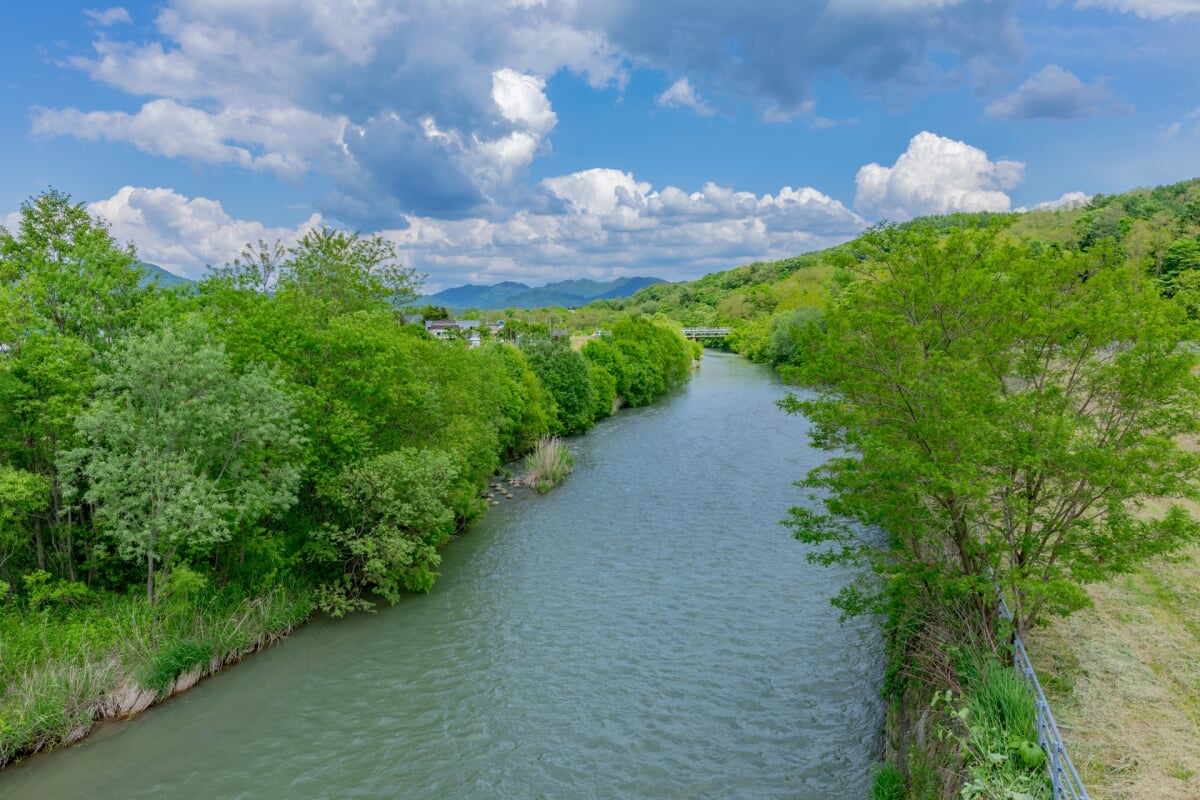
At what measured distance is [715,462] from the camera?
141 ft

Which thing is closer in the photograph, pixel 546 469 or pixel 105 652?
pixel 105 652

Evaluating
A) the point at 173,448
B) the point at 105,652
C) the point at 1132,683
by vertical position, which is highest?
the point at 173,448

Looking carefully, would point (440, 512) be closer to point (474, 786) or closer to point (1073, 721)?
point (474, 786)

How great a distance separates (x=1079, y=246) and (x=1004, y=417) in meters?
42.1

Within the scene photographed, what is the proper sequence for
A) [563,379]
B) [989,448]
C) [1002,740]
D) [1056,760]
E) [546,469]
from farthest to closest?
[563,379] → [546,469] → [989,448] → [1002,740] → [1056,760]

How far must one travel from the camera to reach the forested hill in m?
17.0

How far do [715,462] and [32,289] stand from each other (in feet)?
112

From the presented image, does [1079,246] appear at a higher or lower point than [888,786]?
higher

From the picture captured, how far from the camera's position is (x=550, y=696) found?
17.5 metres

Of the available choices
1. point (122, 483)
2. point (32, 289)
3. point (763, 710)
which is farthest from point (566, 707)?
point (32, 289)

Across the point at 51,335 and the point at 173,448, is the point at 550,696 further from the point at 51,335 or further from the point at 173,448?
the point at 51,335

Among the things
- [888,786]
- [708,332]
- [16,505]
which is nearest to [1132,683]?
[888,786]

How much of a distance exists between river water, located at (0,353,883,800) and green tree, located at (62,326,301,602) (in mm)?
4246

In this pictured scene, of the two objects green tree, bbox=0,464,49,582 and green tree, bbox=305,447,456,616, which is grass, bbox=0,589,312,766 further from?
green tree, bbox=305,447,456,616
